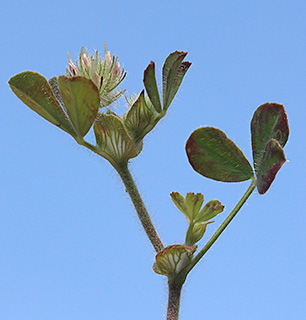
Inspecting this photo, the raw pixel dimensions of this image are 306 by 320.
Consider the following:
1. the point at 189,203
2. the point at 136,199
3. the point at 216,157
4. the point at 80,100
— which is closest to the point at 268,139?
the point at 216,157

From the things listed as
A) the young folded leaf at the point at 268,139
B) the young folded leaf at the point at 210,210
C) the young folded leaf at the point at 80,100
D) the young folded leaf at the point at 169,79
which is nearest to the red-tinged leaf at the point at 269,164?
the young folded leaf at the point at 268,139

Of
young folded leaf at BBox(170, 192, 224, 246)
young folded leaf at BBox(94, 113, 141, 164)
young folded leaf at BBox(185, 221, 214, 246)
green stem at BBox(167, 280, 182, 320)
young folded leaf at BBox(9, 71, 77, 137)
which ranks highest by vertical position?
young folded leaf at BBox(9, 71, 77, 137)

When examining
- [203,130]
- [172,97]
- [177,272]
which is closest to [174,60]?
[172,97]

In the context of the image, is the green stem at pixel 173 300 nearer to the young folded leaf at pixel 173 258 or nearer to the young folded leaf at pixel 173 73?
the young folded leaf at pixel 173 258

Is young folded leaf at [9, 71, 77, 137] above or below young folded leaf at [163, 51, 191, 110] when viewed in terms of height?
below

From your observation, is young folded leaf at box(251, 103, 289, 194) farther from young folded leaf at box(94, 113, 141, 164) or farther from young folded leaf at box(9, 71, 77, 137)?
young folded leaf at box(9, 71, 77, 137)

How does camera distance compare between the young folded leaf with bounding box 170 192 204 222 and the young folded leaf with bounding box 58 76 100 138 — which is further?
the young folded leaf with bounding box 170 192 204 222

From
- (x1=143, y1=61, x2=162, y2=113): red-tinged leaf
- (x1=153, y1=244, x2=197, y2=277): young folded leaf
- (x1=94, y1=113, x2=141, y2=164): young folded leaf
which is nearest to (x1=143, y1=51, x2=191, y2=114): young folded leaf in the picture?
(x1=143, y1=61, x2=162, y2=113): red-tinged leaf
